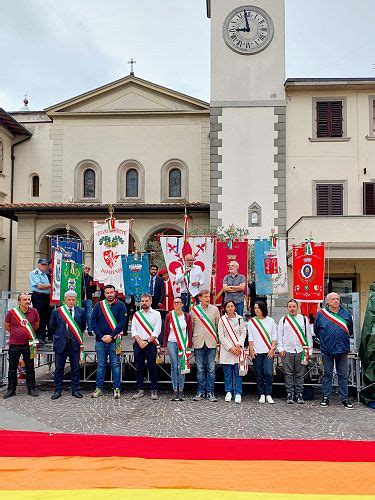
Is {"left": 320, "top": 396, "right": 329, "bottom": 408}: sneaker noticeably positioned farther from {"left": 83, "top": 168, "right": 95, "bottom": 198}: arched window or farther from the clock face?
{"left": 83, "top": 168, "right": 95, "bottom": 198}: arched window

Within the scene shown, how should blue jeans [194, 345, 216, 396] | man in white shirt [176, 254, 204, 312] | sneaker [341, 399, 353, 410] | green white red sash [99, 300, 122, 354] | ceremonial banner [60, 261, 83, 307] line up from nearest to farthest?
sneaker [341, 399, 353, 410] → blue jeans [194, 345, 216, 396] → green white red sash [99, 300, 122, 354] → ceremonial banner [60, 261, 83, 307] → man in white shirt [176, 254, 204, 312]

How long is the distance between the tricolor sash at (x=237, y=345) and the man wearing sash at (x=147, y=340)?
3.89 feet

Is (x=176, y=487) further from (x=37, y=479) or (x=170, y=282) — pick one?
(x=170, y=282)

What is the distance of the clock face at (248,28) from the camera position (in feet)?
73.9

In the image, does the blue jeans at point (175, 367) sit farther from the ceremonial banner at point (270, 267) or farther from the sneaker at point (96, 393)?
the ceremonial banner at point (270, 267)

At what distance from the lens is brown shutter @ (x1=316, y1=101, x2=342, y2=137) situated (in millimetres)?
22297

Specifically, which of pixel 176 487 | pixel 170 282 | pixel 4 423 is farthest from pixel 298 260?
pixel 176 487

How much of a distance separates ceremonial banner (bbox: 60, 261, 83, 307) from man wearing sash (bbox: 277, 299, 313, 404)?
4496 millimetres

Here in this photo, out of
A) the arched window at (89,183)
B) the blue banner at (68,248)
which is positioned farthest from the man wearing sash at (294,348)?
the arched window at (89,183)

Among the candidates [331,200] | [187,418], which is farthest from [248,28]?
[187,418]

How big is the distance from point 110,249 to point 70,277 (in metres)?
1.13

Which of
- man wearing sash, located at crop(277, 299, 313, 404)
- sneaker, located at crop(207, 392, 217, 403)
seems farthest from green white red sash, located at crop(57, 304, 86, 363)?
man wearing sash, located at crop(277, 299, 313, 404)

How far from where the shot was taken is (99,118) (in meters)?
27.5

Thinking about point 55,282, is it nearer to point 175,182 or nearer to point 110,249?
point 110,249
